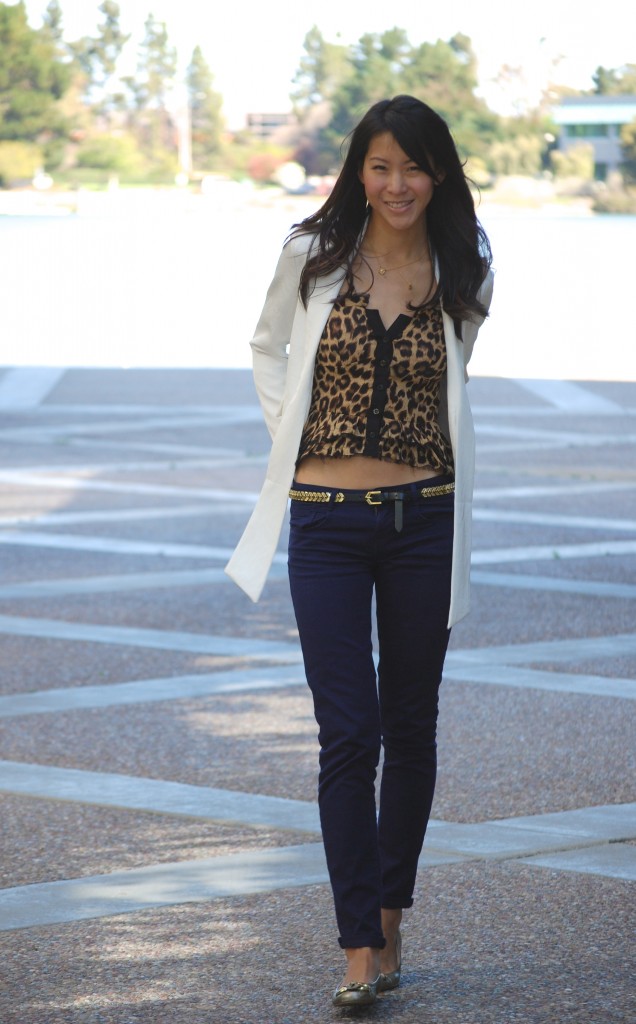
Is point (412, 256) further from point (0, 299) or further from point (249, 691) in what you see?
point (0, 299)

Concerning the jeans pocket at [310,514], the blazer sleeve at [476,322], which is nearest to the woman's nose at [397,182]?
the blazer sleeve at [476,322]

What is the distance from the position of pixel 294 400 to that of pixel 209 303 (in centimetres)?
2742

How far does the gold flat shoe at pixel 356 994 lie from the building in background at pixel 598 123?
133 meters

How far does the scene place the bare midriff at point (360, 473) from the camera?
3.35m

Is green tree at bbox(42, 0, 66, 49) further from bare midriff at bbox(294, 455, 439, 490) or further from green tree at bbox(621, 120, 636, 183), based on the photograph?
bare midriff at bbox(294, 455, 439, 490)

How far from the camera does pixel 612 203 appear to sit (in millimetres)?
119000

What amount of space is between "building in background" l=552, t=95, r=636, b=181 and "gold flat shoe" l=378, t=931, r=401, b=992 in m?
133

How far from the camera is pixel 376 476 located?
335cm

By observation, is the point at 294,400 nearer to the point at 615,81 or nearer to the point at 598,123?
the point at 598,123

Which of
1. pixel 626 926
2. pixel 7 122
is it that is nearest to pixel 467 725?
pixel 626 926

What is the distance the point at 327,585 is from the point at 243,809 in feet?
5.12

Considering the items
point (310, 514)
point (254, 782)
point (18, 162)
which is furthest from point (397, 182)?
point (18, 162)

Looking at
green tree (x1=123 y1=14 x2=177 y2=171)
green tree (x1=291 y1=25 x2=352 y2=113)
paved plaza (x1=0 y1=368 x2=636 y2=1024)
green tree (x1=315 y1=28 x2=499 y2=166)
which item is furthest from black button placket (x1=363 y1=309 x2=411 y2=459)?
green tree (x1=291 y1=25 x2=352 y2=113)

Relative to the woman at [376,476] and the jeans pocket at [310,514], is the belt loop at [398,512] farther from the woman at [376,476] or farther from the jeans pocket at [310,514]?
the jeans pocket at [310,514]
